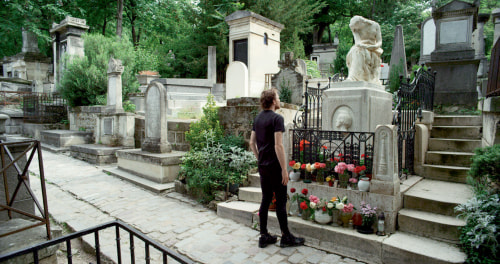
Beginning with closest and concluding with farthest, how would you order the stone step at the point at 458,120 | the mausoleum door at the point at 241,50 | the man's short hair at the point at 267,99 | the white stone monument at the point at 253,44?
the man's short hair at the point at 267,99 < the stone step at the point at 458,120 < the white stone monument at the point at 253,44 < the mausoleum door at the point at 241,50

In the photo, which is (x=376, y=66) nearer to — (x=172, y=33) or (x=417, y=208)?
(x=417, y=208)

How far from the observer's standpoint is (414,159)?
496 cm

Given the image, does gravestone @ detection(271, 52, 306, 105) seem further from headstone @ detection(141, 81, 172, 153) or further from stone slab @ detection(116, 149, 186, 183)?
stone slab @ detection(116, 149, 186, 183)

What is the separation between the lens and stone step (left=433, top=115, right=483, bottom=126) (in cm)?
557

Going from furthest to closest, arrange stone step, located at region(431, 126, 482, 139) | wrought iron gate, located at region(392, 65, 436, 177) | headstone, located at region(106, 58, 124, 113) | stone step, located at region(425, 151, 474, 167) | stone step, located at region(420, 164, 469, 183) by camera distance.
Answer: headstone, located at region(106, 58, 124, 113) → stone step, located at region(431, 126, 482, 139) → stone step, located at region(425, 151, 474, 167) → stone step, located at region(420, 164, 469, 183) → wrought iron gate, located at region(392, 65, 436, 177)

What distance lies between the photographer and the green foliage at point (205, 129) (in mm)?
6406

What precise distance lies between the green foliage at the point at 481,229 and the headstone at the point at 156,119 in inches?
239

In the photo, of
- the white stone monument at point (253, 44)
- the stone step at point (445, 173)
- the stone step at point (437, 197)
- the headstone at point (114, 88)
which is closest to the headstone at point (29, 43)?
the headstone at point (114, 88)

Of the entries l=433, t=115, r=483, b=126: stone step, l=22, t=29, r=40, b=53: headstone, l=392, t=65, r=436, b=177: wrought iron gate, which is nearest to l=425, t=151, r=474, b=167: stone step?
A: l=392, t=65, r=436, b=177: wrought iron gate

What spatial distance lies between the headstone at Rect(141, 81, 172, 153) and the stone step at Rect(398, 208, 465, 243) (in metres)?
5.51

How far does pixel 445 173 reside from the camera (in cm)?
466

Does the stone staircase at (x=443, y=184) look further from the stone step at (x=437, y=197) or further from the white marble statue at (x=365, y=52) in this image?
the white marble statue at (x=365, y=52)

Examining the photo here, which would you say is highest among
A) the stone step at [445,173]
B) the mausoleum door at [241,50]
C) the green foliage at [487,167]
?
the mausoleum door at [241,50]

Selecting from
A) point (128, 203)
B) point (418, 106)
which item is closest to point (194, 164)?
point (128, 203)
